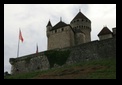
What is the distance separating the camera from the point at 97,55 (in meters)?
33.9

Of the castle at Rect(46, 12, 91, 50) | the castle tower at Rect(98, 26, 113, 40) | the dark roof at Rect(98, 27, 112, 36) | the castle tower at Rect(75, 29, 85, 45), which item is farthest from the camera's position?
the castle tower at Rect(75, 29, 85, 45)

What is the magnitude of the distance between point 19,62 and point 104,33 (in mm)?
15466

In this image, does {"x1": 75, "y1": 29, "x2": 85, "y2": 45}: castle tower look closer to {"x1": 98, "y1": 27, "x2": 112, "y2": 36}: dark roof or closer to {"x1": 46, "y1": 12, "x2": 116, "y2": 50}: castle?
{"x1": 46, "y1": 12, "x2": 116, "y2": 50}: castle

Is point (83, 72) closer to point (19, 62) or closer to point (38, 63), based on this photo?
point (38, 63)

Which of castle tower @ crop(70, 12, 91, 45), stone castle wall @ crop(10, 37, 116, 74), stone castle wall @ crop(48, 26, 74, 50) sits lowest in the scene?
stone castle wall @ crop(10, 37, 116, 74)

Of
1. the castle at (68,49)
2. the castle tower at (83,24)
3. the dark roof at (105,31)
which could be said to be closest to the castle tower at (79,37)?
the castle at (68,49)

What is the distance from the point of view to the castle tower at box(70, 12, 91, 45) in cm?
5122

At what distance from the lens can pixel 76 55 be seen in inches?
1390

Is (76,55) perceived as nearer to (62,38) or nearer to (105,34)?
(105,34)

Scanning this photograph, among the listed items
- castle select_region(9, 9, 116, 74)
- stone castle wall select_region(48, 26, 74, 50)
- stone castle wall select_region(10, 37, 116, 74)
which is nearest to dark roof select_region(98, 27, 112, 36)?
castle select_region(9, 9, 116, 74)

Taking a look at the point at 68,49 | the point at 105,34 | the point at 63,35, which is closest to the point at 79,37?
the point at 63,35

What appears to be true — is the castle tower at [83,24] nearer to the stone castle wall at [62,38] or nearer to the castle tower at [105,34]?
the stone castle wall at [62,38]

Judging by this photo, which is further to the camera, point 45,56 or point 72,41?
point 72,41
